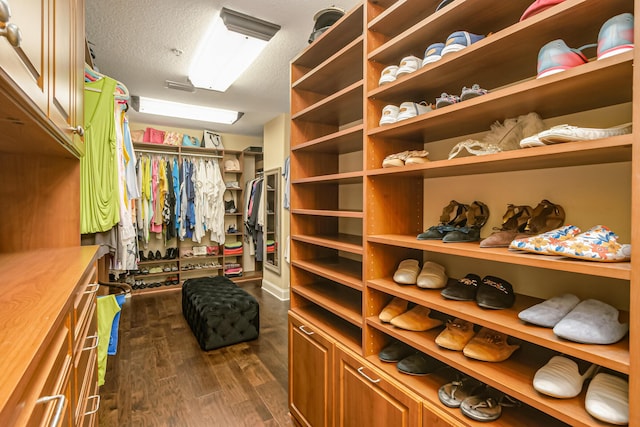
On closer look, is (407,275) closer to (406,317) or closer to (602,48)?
(406,317)

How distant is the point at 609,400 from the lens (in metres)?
0.70

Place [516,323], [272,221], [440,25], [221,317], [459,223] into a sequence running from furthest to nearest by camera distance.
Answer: [272,221], [221,317], [459,223], [440,25], [516,323]

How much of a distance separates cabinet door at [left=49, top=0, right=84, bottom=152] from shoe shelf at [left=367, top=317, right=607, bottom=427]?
1390 mm

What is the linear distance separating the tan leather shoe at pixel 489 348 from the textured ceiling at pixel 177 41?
1.92 metres

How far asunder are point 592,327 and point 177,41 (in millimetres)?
2748

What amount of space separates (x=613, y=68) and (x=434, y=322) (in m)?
0.96

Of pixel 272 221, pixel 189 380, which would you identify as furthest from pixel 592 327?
pixel 272 221

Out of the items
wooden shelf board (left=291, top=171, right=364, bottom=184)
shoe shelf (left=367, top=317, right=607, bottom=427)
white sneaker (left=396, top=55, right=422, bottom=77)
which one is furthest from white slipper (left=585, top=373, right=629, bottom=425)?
white sneaker (left=396, top=55, right=422, bottom=77)

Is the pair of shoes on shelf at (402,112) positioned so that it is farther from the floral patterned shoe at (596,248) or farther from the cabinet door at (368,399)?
the cabinet door at (368,399)

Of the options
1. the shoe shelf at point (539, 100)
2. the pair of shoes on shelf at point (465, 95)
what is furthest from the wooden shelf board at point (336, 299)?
the pair of shoes on shelf at point (465, 95)

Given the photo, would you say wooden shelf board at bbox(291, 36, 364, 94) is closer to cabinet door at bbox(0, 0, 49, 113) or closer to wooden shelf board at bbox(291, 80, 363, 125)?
wooden shelf board at bbox(291, 80, 363, 125)

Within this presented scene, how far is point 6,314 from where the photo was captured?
2.12ft

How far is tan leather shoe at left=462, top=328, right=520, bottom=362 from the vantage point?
0.97m

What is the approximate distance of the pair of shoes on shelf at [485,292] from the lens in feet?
3.23
